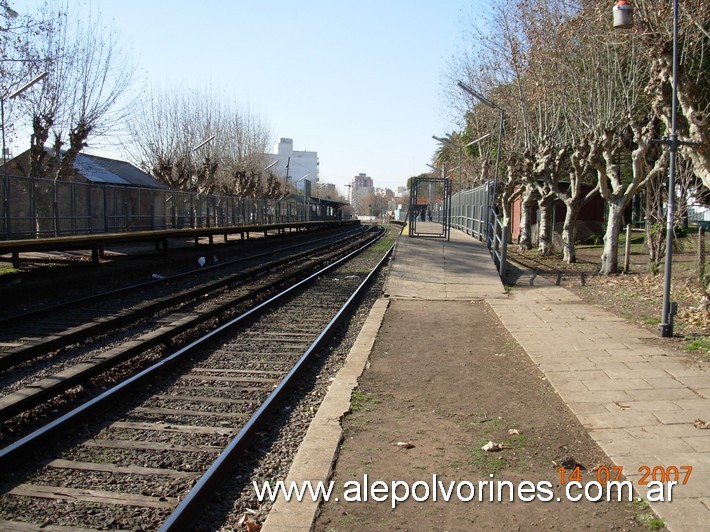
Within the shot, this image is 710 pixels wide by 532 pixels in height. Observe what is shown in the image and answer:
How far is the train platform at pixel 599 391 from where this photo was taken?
14.1 ft

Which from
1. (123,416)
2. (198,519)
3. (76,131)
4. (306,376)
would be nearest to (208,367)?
(306,376)

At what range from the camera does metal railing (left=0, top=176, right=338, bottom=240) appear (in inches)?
664

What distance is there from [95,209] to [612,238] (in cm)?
1630

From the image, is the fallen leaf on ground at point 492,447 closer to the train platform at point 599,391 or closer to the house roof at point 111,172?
the train platform at point 599,391

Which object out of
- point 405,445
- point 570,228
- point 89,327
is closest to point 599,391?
point 405,445

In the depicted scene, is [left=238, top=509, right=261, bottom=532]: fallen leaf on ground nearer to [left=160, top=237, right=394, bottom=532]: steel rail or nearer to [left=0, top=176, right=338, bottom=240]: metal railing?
[left=160, top=237, right=394, bottom=532]: steel rail

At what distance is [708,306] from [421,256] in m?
10.6

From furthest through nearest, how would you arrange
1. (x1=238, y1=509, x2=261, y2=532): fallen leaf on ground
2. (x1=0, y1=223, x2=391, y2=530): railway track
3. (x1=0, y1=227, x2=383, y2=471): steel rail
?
1. (x1=0, y1=227, x2=383, y2=471): steel rail
2. (x1=0, y1=223, x2=391, y2=530): railway track
3. (x1=238, y1=509, x2=261, y2=532): fallen leaf on ground

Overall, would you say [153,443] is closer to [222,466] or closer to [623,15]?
[222,466]

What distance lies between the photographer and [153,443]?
543 cm

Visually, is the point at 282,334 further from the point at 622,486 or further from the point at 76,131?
the point at 76,131

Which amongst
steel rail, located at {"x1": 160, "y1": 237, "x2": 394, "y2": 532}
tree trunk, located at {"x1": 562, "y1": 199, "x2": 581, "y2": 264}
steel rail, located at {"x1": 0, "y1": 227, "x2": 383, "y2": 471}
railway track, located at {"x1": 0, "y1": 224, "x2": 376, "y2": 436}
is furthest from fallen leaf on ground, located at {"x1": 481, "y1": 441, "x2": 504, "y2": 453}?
tree trunk, located at {"x1": 562, "y1": 199, "x2": 581, "y2": 264}

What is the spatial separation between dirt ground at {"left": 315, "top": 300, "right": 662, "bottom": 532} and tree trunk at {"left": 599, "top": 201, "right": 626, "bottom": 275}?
10380 millimetres

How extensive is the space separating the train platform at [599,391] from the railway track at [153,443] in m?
0.67
